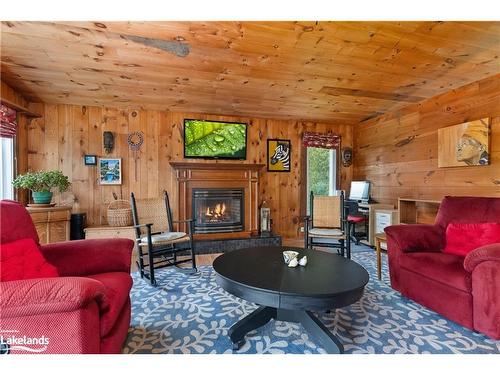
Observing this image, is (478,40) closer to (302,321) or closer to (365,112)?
(365,112)

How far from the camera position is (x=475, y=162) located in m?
3.07

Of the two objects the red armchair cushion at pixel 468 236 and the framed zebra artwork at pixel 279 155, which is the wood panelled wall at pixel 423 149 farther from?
the framed zebra artwork at pixel 279 155

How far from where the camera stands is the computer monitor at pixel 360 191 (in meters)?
4.69

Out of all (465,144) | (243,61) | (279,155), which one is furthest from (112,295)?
(465,144)

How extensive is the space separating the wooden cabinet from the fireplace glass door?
1688 millimetres

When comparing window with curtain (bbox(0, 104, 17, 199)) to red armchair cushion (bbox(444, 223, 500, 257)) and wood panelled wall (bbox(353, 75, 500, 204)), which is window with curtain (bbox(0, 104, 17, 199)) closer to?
red armchair cushion (bbox(444, 223, 500, 257))

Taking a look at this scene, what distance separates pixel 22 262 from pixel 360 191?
185 inches

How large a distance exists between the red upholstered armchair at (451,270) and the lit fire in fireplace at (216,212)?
2.55 m

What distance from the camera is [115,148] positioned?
13.4 ft

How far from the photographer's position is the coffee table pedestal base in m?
1.58

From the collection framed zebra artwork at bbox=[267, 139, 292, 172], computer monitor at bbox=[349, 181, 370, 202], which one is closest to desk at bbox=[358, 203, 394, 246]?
computer monitor at bbox=[349, 181, 370, 202]

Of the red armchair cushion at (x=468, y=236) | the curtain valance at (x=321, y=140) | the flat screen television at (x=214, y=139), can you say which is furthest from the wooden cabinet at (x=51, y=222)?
the red armchair cushion at (x=468, y=236)

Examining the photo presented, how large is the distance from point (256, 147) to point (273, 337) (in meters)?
3.41
